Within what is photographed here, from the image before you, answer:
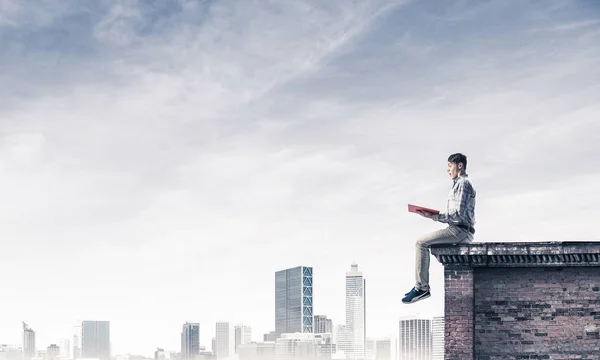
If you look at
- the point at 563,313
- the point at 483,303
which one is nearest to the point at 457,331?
the point at 483,303

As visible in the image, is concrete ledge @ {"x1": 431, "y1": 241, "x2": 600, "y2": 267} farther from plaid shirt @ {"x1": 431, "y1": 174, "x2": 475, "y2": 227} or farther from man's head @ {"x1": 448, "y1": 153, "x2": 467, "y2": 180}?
man's head @ {"x1": 448, "y1": 153, "x2": 467, "y2": 180}

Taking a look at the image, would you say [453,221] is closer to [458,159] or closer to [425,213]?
[425,213]

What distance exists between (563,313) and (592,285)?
2.52ft

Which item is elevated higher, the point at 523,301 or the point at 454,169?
the point at 454,169

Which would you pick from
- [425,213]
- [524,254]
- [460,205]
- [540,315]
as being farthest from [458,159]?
[540,315]

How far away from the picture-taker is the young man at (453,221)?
1820cm

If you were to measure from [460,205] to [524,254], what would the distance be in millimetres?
1520

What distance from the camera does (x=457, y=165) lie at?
18.4m

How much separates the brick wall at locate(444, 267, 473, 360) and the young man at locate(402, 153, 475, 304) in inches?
22.3

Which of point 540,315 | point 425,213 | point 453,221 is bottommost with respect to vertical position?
point 540,315

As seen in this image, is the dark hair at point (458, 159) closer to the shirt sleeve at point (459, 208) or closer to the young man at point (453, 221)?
the young man at point (453, 221)

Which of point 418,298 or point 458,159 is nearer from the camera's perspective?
point 458,159

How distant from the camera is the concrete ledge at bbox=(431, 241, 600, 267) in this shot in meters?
17.7

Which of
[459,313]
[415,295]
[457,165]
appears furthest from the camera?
[415,295]
